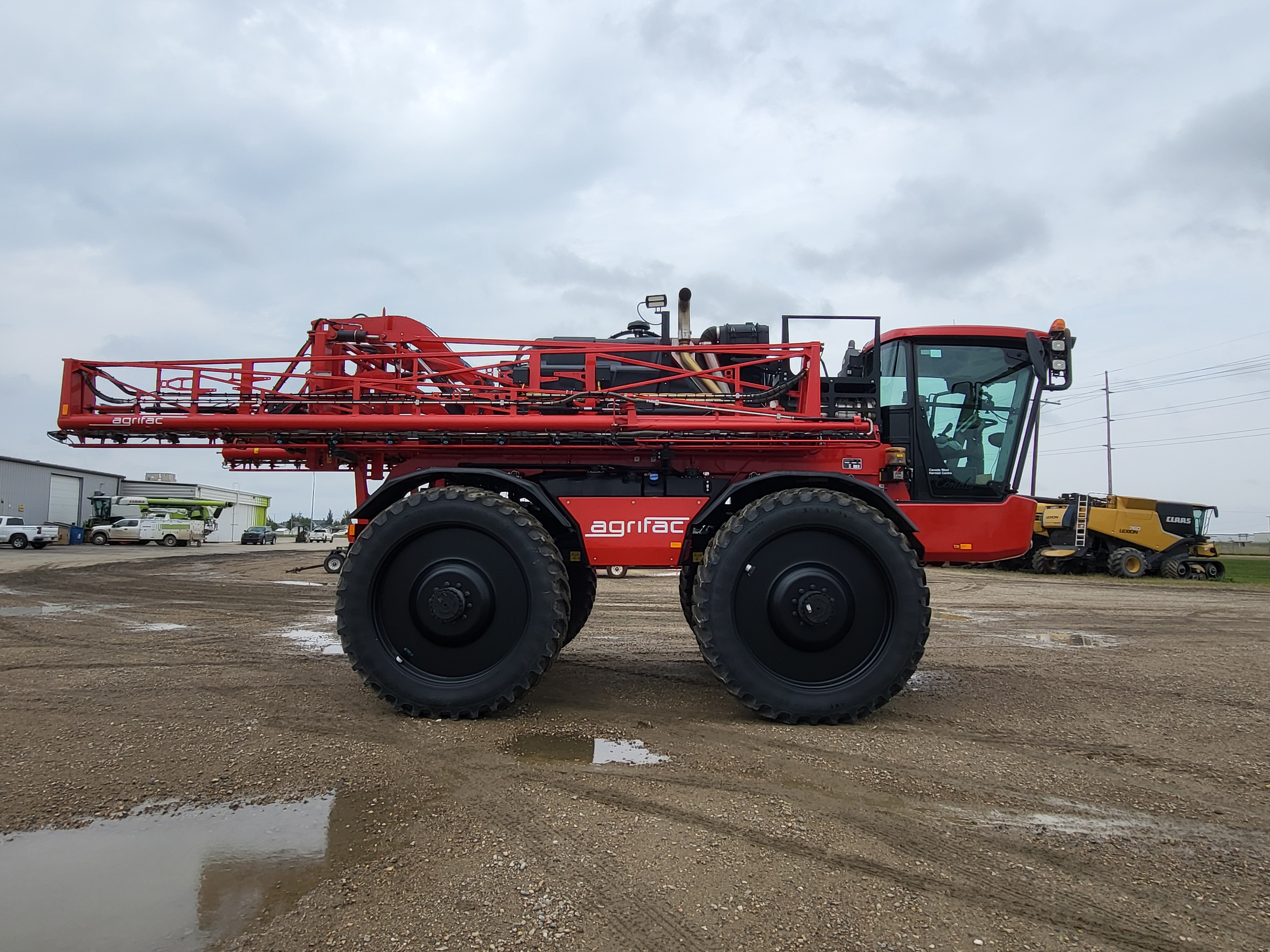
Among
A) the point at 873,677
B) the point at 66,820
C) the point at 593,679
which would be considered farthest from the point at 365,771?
the point at 873,677

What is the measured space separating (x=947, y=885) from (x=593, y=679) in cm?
422

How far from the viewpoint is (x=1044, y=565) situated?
26.8m

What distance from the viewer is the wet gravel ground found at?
2791 millimetres

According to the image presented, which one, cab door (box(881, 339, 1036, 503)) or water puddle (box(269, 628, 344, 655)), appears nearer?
cab door (box(881, 339, 1036, 503))

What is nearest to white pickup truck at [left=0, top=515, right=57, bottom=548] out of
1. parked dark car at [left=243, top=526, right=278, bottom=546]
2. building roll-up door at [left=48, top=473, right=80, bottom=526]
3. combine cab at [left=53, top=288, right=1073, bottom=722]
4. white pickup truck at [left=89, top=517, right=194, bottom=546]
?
white pickup truck at [left=89, top=517, right=194, bottom=546]

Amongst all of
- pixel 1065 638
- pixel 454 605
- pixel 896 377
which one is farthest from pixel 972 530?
pixel 1065 638

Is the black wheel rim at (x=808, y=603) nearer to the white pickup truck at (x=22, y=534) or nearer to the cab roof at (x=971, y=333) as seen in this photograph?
the cab roof at (x=971, y=333)

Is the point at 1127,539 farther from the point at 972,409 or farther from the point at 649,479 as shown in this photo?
the point at 649,479

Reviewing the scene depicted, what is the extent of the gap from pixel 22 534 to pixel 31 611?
34533 mm

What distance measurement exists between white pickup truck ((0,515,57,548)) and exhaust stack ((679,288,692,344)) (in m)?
45.0

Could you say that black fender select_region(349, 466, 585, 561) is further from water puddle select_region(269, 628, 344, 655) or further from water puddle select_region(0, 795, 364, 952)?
water puddle select_region(269, 628, 344, 655)

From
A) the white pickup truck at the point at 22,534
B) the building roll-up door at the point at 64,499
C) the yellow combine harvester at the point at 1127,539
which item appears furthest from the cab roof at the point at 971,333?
the building roll-up door at the point at 64,499

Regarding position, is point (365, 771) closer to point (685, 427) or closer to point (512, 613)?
point (512, 613)

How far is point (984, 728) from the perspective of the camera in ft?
17.7
